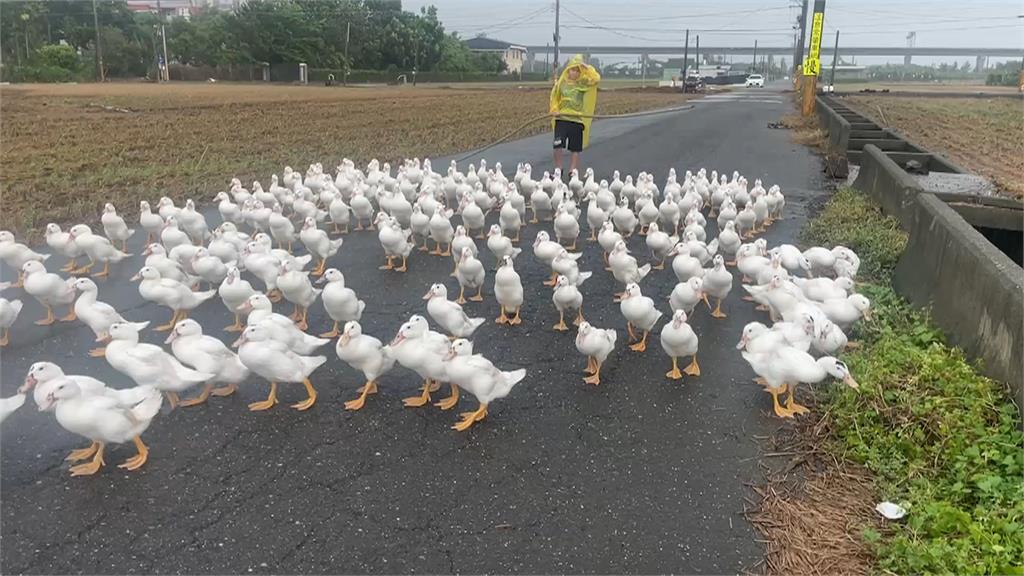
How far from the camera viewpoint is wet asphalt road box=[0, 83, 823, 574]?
3.48m

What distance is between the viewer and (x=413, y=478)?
4.08 meters

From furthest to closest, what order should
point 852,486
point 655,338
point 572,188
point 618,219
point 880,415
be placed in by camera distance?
point 572,188 < point 618,219 < point 655,338 < point 880,415 < point 852,486

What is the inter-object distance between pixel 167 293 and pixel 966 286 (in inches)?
240

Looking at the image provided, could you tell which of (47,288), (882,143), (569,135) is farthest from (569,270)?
(882,143)

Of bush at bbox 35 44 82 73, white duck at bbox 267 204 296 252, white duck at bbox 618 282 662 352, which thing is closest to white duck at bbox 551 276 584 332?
white duck at bbox 618 282 662 352

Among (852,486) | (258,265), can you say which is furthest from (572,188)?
(852,486)

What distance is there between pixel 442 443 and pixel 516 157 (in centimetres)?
1174

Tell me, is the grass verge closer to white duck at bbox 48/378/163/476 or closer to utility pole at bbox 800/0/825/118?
white duck at bbox 48/378/163/476

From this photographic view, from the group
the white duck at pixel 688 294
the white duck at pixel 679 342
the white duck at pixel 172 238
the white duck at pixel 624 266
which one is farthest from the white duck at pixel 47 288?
the white duck at pixel 688 294

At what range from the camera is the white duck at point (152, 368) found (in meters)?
4.51

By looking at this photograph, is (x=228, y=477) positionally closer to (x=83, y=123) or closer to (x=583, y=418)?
(x=583, y=418)

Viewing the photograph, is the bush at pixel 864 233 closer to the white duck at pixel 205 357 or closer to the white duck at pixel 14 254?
the white duck at pixel 205 357

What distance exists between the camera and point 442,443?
4.46 m

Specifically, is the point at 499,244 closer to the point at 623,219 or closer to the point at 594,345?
the point at 623,219
